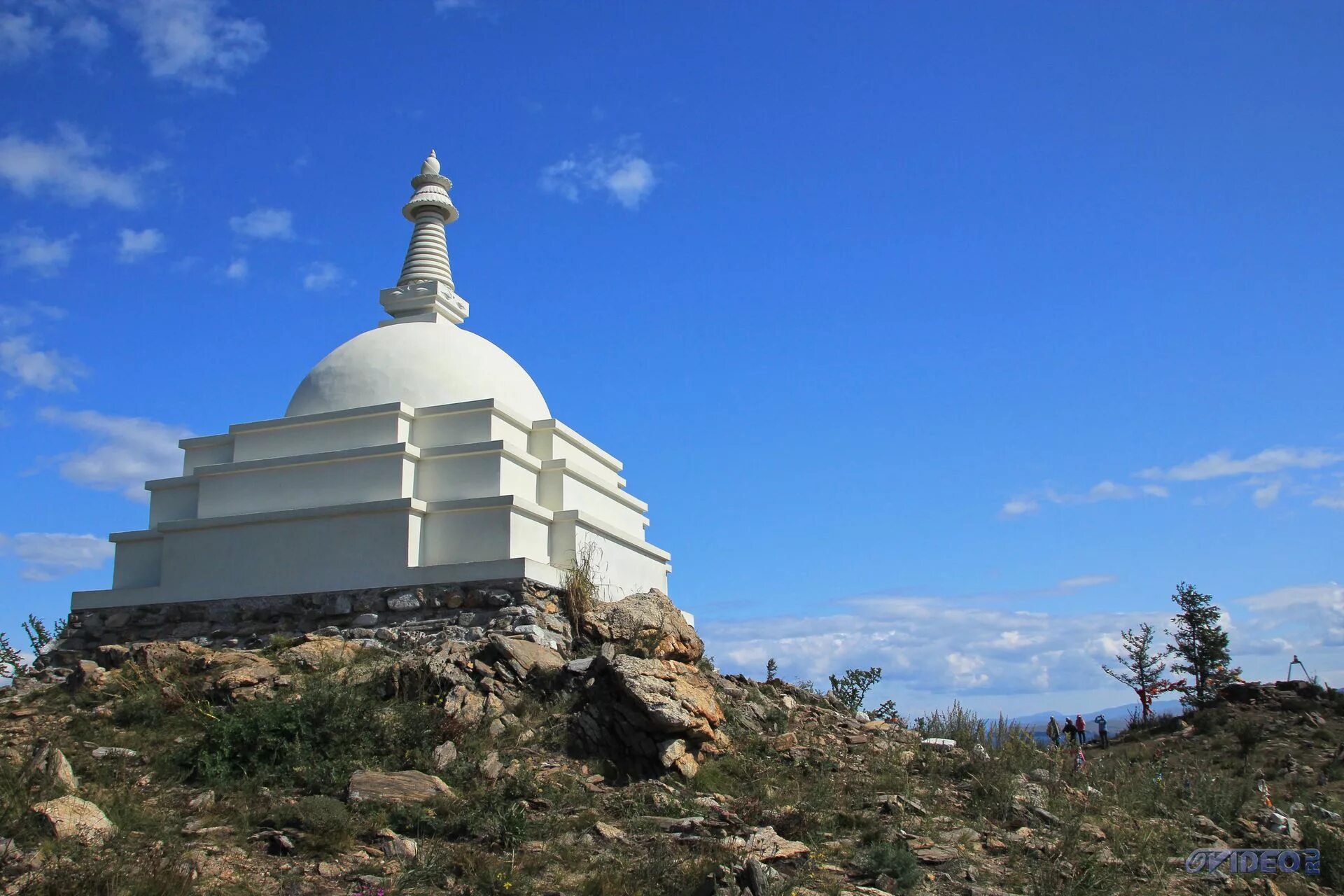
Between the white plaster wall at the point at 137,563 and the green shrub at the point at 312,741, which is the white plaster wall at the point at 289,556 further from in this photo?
the green shrub at the point at 312,741

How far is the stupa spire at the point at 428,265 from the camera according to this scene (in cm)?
1878

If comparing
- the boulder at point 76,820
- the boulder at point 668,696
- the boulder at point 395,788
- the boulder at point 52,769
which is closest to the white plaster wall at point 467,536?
the boulder at point 668,696

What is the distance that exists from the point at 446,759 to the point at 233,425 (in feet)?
30.6

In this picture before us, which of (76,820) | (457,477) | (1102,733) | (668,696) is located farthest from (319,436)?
(1102,733)

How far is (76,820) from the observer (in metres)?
7.35

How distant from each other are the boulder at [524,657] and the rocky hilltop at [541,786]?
0.12ft

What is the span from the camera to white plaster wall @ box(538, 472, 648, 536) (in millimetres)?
16094

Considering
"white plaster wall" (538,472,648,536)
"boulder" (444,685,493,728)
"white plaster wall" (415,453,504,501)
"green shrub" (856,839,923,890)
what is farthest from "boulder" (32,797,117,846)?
"white plaster wall" (538,472,648,536)

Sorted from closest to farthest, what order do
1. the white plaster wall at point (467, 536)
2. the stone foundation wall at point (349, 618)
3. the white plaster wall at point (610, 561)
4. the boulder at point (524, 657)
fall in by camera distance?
the boulder at point (524, 657)
the stone foundation wall at point (349, 618)
the white plaster wall at point (467, 536)
the white plaster wall at point (610, 561)

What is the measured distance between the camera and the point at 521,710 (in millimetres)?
10969

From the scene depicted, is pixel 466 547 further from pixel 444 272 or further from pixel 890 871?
pixel 890 871

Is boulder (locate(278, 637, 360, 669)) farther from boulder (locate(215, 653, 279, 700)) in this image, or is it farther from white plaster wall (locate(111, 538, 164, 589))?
white plaster wall (locate(111, 538, 164, 589))

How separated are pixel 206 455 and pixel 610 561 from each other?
6.72m

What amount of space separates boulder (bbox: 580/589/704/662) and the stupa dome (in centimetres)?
383
